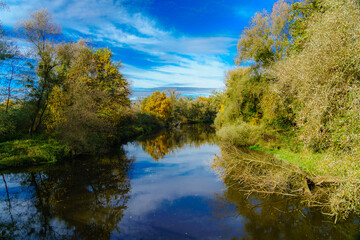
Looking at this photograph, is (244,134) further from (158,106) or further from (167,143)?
(158,106)

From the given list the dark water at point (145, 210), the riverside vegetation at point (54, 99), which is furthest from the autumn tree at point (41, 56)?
the dark water at point (145, 210)

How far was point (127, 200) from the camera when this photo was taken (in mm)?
10688

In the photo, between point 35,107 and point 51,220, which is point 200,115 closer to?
point 35,107

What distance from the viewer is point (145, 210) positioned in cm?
968

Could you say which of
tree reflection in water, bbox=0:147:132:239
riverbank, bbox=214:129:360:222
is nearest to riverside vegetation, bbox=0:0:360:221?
riverbank, bbox=214:129:360:222

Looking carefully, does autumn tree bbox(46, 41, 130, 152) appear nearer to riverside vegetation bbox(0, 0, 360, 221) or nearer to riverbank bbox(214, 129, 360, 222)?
riverside vegetation bbox(0, 0, 360, 221)

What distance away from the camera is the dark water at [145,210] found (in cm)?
785

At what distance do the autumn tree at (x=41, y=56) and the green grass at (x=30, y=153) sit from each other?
10.4 ft

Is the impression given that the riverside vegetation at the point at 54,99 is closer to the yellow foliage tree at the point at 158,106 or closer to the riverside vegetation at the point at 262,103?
the riverside vegetation at the point at 262,103

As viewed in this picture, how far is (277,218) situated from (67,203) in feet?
32.5

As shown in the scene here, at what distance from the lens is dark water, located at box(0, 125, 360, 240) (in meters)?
7.85

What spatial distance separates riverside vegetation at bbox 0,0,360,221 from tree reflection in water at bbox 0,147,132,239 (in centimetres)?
387

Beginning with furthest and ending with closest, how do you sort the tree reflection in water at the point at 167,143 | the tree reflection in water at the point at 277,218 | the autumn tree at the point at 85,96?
the tree reflection in water at the point at 167,143 → the autumn tree at the point at 85,96 → the tree reflection in water at the point at 277,218

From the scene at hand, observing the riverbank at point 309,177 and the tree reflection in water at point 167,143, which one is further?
the tree reflection in water at point 167,143
